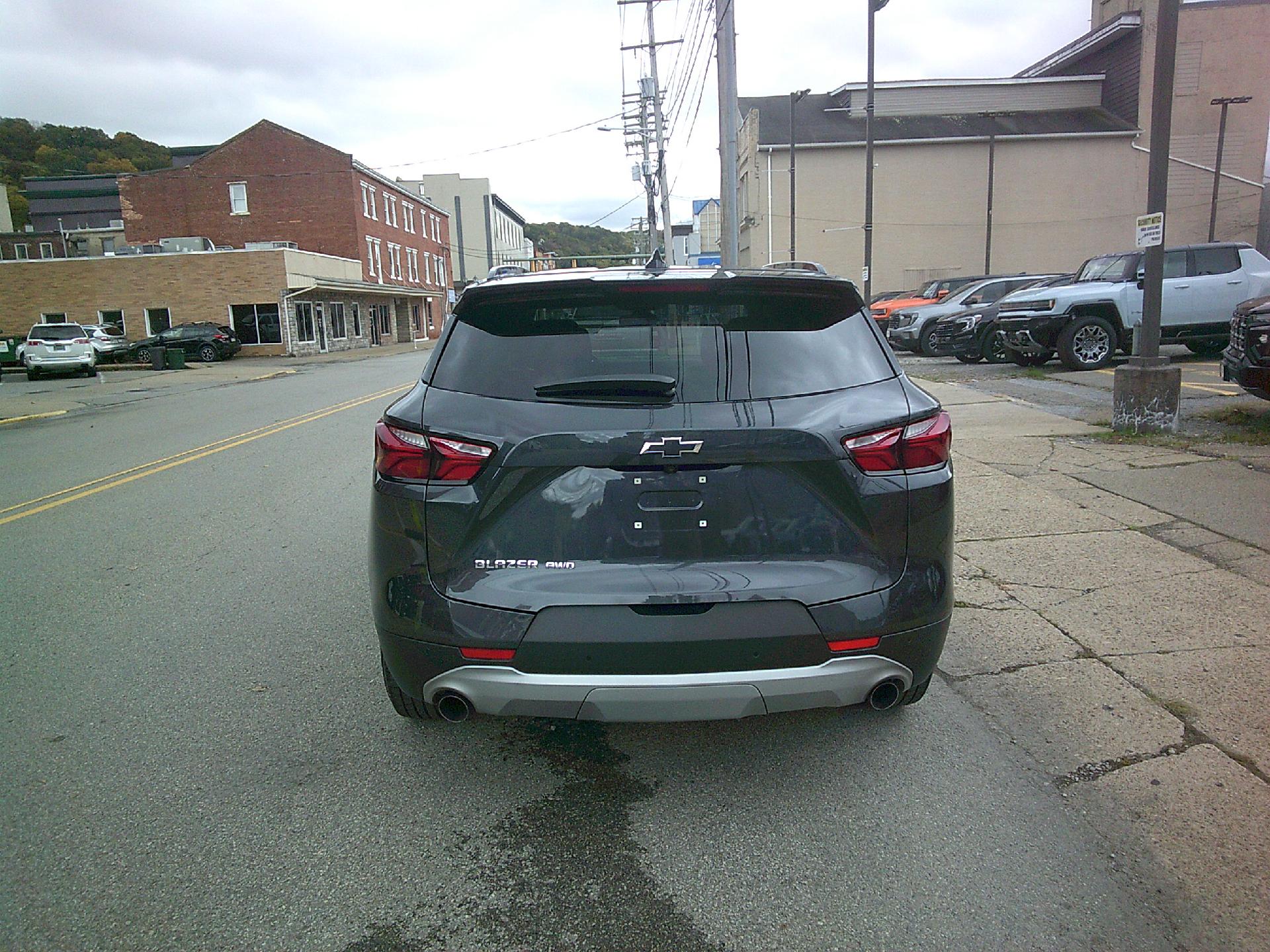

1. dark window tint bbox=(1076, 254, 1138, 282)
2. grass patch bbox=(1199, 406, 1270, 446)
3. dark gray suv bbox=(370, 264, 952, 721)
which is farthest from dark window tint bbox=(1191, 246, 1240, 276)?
dark gray suv bbox=(370, 264, 952, 721)

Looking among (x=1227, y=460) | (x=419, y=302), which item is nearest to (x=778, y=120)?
(x=419, y=302)

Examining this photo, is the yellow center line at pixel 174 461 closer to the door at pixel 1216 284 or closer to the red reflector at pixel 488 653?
the red reflector at pixel 488 653

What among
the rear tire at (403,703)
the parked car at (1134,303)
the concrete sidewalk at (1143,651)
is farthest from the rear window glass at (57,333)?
the rear tire at (403,703)

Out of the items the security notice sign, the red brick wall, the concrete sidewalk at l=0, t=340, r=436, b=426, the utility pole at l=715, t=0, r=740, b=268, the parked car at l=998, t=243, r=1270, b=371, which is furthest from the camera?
the red brick wall

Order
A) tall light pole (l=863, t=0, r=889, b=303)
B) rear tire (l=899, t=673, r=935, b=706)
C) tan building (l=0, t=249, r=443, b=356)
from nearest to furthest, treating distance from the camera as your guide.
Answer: rear tire (l=899, t=673, r=935, b=706)
tall light pole (l=863, t=0, r=889, b=303)
tan building (l=0, t=249, r=443, b=356)

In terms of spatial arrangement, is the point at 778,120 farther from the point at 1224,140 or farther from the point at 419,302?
the point at 419,302

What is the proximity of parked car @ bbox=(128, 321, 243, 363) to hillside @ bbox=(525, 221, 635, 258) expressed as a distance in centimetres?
4337

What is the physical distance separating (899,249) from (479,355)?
4902cm

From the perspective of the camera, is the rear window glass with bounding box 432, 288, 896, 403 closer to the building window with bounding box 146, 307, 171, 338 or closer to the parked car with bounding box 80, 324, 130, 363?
the parked car with bounding box 80, 324, 130, 363

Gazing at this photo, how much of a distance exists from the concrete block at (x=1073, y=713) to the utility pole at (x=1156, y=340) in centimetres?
590

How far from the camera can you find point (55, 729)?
12.1 feet

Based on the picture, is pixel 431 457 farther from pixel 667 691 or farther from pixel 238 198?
pixel 238 198

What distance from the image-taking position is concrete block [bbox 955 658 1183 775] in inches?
133

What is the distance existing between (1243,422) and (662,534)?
927cm
